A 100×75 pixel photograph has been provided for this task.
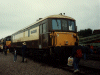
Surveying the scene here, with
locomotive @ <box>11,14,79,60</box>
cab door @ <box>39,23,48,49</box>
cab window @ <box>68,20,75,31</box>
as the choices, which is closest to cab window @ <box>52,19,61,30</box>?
locomotive @ <box>11,14,79,60</box>

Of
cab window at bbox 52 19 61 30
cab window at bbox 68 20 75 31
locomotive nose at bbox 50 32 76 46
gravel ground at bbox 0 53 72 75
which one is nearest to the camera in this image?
gravel ground at bbox 0 53 72 75

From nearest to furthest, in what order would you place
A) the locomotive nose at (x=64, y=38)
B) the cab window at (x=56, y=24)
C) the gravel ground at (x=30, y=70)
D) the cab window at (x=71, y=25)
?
the gravel ground at (x=30, y=70) < the locomotive nose at (x=64, y=38) < the cab window at (x=56, y=24) < the cab window at (x=71, y=25)

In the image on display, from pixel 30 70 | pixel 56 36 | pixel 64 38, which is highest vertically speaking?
pixel 56 36

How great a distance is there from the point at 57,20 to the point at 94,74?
16.4ft

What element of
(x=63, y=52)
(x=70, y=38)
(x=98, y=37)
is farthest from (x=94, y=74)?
(x=98, y=37)

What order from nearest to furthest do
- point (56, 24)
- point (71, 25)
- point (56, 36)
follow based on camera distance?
point (56, 36) < point (56, 24) < point (71, 25)

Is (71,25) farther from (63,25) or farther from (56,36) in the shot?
(56,36)

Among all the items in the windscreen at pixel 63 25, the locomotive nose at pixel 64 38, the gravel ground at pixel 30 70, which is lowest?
the gravel ground at pixel 30 70

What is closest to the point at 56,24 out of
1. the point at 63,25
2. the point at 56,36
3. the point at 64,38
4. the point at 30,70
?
the point at 63,25

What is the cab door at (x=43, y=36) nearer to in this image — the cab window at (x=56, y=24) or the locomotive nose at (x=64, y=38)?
the cab window at (x=56, y=24)

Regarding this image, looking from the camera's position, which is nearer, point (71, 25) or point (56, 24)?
point (56, 24)

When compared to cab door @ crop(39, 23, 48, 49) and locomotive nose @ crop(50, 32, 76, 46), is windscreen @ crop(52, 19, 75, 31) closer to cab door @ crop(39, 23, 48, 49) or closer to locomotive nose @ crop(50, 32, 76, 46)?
locomotive nose @ crop(50, 32, 76, 46)

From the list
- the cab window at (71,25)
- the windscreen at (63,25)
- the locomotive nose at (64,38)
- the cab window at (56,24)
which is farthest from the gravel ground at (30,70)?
the cab window at (71,25)

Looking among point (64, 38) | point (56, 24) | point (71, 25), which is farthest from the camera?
point (71, 25)
